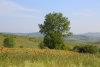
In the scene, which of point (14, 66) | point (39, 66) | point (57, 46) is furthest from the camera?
point (57, 46)

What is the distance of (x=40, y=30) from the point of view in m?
74.6

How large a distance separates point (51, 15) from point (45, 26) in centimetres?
440

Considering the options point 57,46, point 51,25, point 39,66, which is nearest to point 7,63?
point 39,66

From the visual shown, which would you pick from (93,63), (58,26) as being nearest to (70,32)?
(58,26)

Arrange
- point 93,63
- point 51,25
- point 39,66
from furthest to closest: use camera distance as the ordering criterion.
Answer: point 51,25 → point 93,63 → point 39,66

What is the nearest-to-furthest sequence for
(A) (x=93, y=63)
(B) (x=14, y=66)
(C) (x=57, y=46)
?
(B) (x=14, y=66)
(A) (x=93, y=63)
(C) (x=57, y=46)

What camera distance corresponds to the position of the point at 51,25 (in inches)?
2876

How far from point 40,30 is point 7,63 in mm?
66357

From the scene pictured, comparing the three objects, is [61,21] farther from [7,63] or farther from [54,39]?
[7,63]

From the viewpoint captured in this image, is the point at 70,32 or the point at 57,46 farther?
the point at 70,32

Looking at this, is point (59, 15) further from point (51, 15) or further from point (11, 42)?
point (11, 42)

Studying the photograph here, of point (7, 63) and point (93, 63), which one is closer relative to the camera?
point (7, 63)

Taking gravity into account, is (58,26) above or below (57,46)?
above

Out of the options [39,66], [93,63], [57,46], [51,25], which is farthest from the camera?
[51,25]
